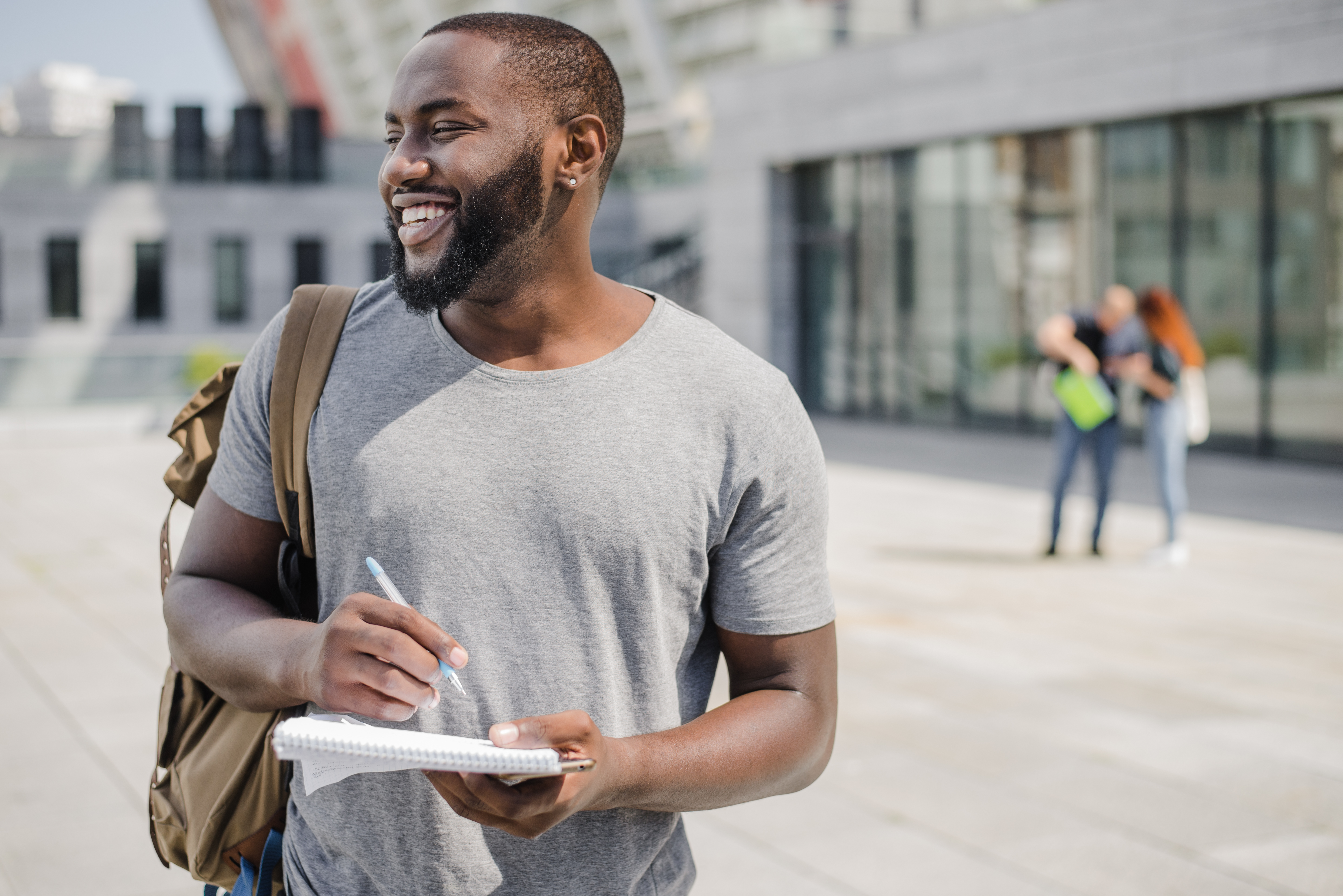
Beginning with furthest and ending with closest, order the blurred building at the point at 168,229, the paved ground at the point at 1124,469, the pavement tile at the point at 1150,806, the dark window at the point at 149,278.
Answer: the dark window at the point at 149,278 < the blurred building at the point at 168,229 < the paved ground at the point at 1124,469 < the pavement tile at the point at 1150,806

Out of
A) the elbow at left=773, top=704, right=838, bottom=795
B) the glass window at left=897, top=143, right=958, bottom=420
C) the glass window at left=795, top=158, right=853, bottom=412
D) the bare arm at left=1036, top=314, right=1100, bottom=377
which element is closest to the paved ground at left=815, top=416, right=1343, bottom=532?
the glass window at left=897, top=143, right=958, bottom=420

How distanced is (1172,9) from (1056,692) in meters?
11.7

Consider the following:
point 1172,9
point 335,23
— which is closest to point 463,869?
point 1172,9

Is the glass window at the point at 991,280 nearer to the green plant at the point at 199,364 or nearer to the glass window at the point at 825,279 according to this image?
the glass window at the point at 825,279

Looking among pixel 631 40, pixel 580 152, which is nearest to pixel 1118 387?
pixel 580 152

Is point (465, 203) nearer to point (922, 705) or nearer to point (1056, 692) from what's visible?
Result: point (922, 705)

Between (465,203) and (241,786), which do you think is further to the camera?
(241,786)

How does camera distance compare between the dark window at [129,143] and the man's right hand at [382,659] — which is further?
the dark window at [129,143]

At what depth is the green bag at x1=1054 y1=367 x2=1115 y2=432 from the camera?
9.30 meters

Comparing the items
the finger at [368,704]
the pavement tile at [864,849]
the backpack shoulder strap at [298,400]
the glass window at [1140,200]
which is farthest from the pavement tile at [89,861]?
the glass window at [1140,200]

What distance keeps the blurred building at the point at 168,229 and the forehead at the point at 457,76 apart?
1159 inches

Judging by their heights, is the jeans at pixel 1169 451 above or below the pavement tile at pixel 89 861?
above

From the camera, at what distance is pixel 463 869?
→ 1699mm

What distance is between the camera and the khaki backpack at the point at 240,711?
1.75 meters
